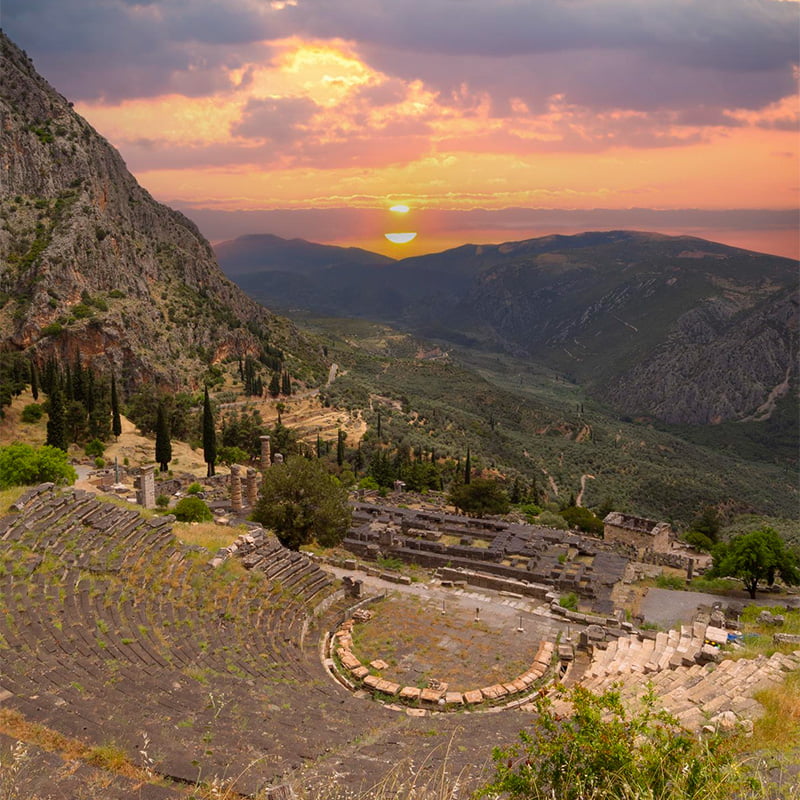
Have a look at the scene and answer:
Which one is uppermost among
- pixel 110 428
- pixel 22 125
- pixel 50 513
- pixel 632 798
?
pixel 22 125

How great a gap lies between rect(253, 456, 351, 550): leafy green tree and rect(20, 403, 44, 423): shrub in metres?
30.5

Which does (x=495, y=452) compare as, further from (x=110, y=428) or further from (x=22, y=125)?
(x=22, y=125)

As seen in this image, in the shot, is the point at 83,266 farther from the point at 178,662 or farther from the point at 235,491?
the point at 178,662

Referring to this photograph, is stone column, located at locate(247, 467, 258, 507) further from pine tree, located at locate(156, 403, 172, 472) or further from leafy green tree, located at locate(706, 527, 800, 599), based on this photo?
leafy green tree, located at locate(706, 527, 800, 599)

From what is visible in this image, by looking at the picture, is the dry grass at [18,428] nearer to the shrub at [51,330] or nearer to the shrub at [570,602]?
the shrub at [51,330]

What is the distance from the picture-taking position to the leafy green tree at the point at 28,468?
27781mm

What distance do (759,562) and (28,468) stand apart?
126ft

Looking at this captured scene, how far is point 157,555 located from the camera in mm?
21375

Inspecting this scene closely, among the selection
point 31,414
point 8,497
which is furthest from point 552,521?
point 31,414

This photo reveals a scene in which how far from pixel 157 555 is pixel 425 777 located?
48.0 feet

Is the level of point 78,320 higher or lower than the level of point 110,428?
higher

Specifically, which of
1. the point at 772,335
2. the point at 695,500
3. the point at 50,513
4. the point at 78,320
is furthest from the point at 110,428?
the point at 772,335

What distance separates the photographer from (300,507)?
29203 millimetres

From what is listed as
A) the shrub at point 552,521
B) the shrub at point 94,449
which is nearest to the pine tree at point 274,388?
the shrub at point 94,449
